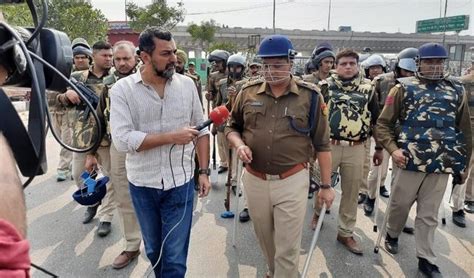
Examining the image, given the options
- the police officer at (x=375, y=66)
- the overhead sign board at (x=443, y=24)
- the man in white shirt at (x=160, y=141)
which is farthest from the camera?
the overhead sign board at (x=443, y=24)

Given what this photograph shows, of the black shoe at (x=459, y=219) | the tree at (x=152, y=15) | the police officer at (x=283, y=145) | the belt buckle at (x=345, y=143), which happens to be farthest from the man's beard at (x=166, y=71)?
the tree at (x=152, y=15)

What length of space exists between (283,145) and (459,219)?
116 inches

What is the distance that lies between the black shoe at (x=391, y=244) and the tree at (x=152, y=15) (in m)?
26.2

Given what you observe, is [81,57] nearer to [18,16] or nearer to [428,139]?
[18,16]

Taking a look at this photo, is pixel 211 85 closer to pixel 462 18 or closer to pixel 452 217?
pixel 452 217

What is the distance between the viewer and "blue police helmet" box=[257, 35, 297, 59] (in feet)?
8.55

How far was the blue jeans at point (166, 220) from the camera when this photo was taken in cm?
253

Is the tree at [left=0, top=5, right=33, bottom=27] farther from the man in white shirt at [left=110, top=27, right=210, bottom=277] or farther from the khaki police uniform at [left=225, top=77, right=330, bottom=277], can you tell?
the khaki police uniform at [left=225, top=77, right=330, bottom=277]


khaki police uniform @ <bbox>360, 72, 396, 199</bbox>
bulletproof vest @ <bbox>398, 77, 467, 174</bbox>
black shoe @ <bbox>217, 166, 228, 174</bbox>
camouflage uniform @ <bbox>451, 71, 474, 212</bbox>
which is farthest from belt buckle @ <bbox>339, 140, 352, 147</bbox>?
black shoe @ <bbox>217, 166, 228, 174</bbox>

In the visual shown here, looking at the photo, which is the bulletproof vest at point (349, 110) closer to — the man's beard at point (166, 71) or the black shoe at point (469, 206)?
the man's beard at point (166, 71)

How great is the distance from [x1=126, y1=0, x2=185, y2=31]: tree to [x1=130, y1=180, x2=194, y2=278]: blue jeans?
26.5 meters

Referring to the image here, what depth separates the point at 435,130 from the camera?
3094 millimetres

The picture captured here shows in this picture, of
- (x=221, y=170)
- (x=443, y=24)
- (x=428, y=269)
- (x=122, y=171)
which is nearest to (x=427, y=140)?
(x=428, y=269)

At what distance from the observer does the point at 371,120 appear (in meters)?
3.86
